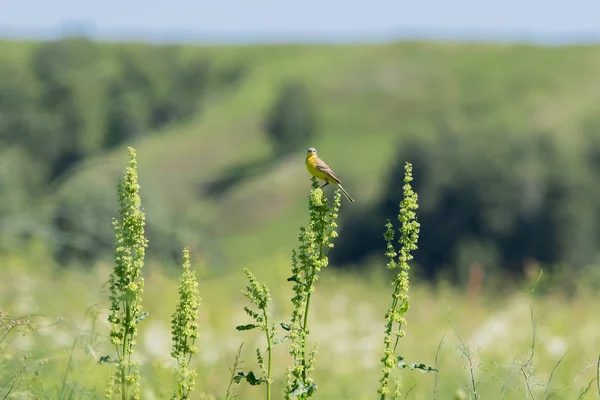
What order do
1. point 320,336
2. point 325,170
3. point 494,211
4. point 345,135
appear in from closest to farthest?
point 325,170
point 320,336
point 494,211
point 345,135

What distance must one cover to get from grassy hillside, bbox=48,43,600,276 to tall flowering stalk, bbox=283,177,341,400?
110 metres

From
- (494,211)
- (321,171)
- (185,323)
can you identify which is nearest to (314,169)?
(321,171)

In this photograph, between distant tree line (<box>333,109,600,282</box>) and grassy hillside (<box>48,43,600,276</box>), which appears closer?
distant tree line (<box>333,109,600,282</box>)

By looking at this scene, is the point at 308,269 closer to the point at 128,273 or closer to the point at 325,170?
the point at 128,273

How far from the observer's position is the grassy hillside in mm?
129250

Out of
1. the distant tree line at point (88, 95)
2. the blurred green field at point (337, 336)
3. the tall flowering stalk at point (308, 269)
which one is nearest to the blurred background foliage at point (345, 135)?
the distant tree line at point (88, 95)

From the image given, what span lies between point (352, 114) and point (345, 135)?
5748 mm

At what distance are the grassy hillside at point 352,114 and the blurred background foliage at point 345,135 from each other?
382 millimetres

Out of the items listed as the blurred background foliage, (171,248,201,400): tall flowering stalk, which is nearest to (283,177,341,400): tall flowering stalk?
(171,248,201,400): tall flowering stalk

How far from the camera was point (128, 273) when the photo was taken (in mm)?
3533

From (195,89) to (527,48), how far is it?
217 ft

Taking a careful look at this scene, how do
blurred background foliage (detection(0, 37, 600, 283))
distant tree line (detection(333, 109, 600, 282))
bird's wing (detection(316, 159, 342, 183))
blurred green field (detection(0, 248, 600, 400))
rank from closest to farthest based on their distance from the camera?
bird's wing (detection(316, 159, 342, 183))
blurred green field (detection(0, 248, 600, 400))
distant tree line (detection(333, 109, 600, 282))
blurred background foliage (detection(0, 37, 600, 283))

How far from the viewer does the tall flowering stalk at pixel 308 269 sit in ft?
11.9

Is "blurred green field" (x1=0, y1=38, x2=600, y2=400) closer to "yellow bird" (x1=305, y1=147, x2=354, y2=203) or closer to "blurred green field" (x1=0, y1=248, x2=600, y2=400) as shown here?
"blurred green field" (x1=0, y1=248, x2=600, y2=400)
